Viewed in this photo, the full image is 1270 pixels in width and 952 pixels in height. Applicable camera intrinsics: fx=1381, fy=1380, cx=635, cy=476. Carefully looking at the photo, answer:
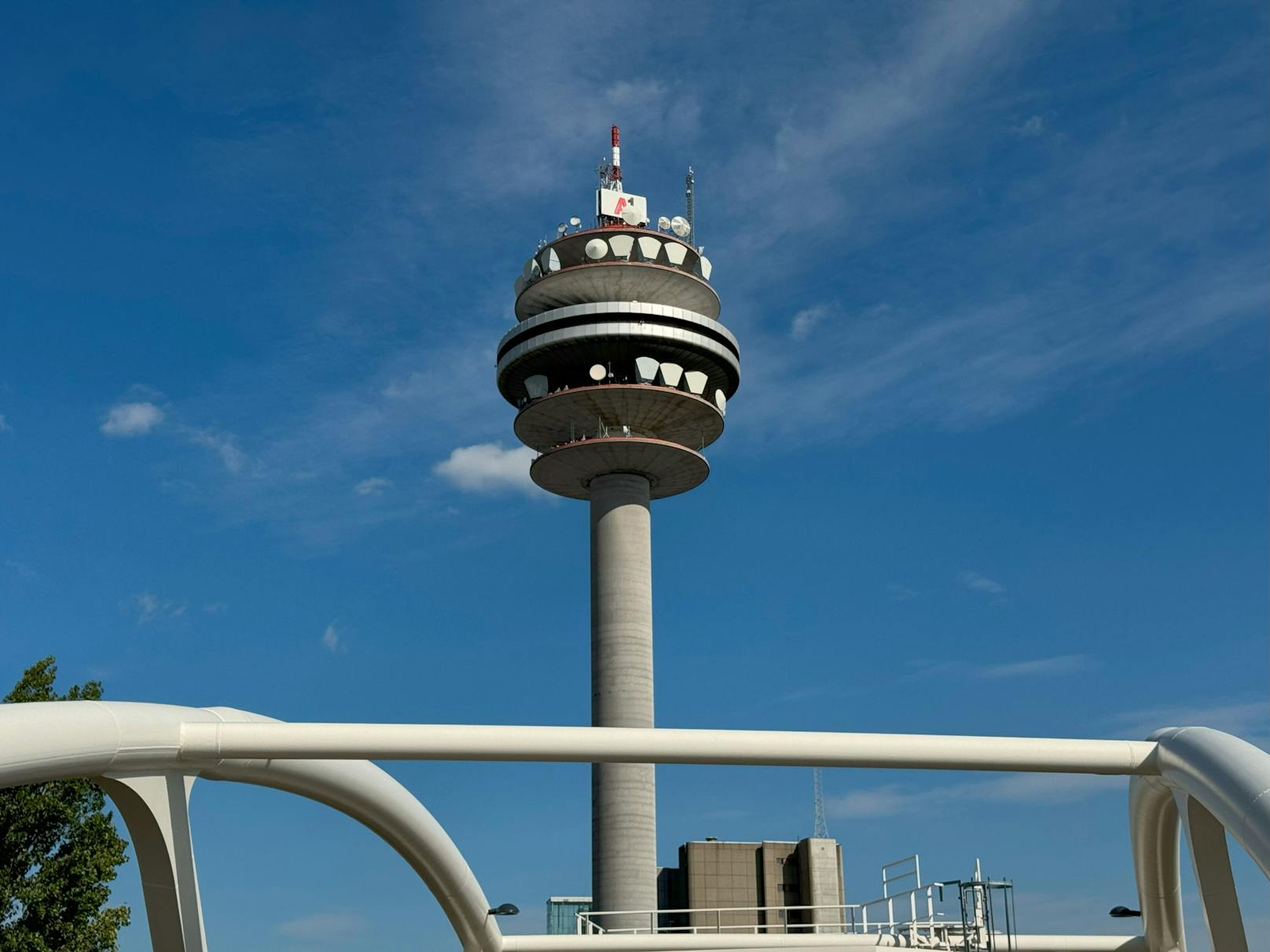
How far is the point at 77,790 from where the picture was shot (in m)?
38.5

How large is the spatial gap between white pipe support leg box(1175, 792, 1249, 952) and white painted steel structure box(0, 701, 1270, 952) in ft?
0.08

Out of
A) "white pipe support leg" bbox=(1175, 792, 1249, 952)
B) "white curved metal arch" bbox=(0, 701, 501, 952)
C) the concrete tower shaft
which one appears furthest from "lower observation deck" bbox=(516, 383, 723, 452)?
"white pipe support leg" bbox=(1175, 792, 1249, 952)

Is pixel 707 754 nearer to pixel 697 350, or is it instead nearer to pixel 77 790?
pixel 77 790

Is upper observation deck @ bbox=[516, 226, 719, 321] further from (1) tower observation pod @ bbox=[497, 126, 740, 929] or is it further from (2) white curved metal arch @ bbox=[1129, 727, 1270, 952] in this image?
(2) white curved metal arch @ bbox=[1129, 727, 1270, 952]

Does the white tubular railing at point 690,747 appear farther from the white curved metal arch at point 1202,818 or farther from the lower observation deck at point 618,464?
the lower observation deck at point 618,464

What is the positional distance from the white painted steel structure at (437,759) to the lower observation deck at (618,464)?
30651mm

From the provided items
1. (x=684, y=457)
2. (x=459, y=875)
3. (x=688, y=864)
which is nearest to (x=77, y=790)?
(x=459, y=875)

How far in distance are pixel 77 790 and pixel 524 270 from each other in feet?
97.6

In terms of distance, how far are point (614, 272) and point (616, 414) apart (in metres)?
5.99

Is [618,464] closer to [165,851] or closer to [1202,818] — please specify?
[1202,818]

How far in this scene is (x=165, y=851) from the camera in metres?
19.2

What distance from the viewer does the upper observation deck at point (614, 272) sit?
57906 mm

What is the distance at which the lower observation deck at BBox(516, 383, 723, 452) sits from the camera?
56594mm

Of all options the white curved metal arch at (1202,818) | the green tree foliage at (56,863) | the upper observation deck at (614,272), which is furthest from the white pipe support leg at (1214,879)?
the upper observation deck at (614,272)
